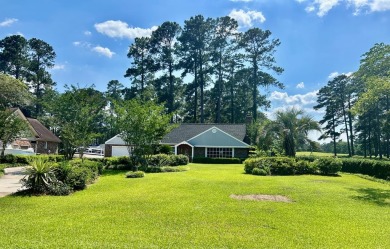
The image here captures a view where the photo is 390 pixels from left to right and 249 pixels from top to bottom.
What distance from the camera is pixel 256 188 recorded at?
43.4 feet

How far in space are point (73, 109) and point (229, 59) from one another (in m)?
36.8

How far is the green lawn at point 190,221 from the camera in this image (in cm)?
605

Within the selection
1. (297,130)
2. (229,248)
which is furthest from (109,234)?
(297,130)

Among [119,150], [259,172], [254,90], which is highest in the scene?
[254,90]

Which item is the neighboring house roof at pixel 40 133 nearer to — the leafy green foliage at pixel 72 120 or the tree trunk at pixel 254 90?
the leafy green foliage at pixel 72 120

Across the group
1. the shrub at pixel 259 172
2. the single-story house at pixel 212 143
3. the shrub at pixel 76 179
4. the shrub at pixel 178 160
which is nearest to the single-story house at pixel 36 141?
the single-story house at pixel 212 143

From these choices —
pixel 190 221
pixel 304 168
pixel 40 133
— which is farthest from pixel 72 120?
pixel 40 133

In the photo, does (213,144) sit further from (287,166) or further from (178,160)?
(287,166)

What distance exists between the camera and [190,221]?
757 centimetres

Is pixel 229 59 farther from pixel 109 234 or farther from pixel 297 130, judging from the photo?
pixel 109 234

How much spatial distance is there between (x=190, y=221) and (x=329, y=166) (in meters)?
17.1

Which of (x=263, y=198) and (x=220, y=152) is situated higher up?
(x=220, y=152)

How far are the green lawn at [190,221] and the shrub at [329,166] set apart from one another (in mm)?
9688

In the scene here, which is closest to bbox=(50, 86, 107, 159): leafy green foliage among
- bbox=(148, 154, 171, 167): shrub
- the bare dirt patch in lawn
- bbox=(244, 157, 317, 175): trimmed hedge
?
bbox=(148, 154, 171, 167): shrub
